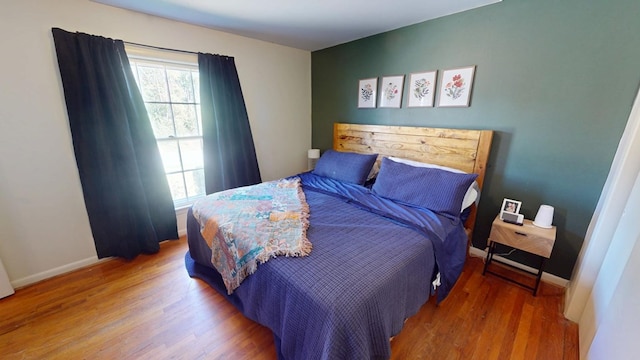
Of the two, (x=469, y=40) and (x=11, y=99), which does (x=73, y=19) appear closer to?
(x=11, y=99)

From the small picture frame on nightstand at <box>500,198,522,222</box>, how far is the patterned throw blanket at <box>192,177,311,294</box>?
62.1 inches

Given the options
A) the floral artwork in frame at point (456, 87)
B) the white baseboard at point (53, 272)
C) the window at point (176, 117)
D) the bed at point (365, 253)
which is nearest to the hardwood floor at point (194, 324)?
the white baseboard at point (53, 272)

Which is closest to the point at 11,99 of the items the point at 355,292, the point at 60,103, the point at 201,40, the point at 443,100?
the point at 60,103

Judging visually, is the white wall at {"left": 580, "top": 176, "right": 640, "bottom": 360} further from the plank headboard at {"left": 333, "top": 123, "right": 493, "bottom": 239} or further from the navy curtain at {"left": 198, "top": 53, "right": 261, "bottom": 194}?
the navy curtain at {"left": 198, "top": 53, "right": 261, "bottom": 194}

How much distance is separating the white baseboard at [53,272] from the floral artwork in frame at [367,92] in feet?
10.2

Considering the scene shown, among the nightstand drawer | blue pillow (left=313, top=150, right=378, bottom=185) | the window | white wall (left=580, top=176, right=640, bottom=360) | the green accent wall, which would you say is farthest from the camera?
blue pillow (left=313, top=150, right=378, bottom=185)

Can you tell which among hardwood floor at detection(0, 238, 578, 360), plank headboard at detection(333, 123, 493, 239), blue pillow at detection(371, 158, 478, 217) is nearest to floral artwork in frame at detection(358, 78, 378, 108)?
plank headboard at detection(333, 123, 493, 239)

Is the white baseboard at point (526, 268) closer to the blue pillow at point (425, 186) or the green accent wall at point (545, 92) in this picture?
the green accent wall at point (545, 92)

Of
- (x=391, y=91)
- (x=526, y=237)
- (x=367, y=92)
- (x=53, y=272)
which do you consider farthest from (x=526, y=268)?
(x=53, y=272)

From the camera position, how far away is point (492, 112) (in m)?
2.05

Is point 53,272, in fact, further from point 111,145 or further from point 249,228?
point 249,228

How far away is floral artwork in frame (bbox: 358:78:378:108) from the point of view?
2.77 metres

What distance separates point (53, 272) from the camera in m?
1.99

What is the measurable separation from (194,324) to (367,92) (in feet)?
8.95
